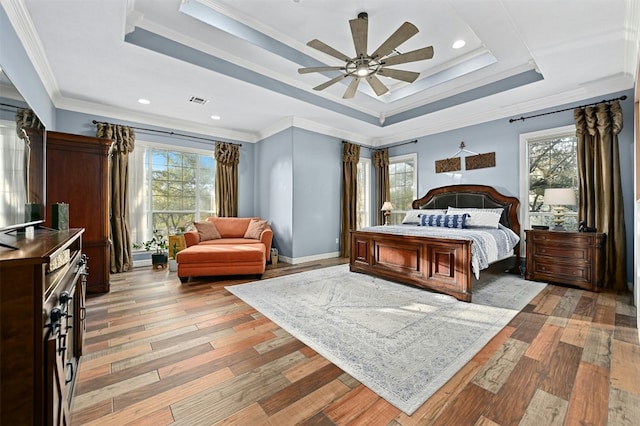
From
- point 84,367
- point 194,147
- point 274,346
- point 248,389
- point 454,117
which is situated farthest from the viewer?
point 194,147

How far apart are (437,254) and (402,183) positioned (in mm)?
3144

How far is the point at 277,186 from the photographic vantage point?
18.0 feet

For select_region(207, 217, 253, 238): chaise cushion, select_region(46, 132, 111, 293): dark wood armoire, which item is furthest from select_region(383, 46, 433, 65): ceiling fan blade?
select_region(207, 217, 253, 238): chaise cushion

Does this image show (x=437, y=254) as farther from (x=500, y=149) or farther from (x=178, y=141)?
(x=178, y=141)

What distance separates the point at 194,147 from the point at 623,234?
22.2ft

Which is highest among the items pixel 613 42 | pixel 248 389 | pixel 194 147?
pixel 613 42

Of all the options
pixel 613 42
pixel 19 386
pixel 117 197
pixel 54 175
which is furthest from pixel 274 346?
pixel 613 42

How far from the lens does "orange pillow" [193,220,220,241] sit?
187 inches

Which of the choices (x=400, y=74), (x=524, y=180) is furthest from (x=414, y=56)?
(x=524, y=180)

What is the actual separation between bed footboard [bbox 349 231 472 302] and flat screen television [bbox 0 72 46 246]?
356cm

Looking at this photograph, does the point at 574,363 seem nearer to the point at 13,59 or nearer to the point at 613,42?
the point at 613,42

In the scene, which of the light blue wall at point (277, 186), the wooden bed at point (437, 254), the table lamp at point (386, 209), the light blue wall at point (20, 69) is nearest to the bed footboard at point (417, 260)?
the wooden bed at point (437, 254)

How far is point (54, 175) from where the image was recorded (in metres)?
3.15

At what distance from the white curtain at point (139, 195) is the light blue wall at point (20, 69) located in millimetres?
1302
